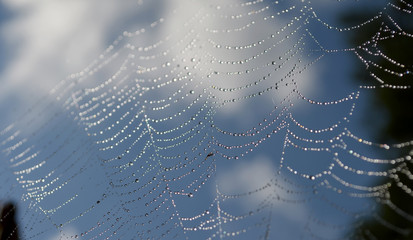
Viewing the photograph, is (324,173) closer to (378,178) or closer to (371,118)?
(378,178)

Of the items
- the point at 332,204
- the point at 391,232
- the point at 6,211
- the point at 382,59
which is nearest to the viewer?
the point at 332,204

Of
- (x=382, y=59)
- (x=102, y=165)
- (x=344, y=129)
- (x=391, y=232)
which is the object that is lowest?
(x=391, y=232)

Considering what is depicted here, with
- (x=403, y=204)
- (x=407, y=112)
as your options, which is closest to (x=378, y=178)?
(x=403, y=204)

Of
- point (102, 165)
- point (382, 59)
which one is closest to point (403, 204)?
point (382, 59)

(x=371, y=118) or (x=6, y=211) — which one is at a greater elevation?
(x=6, y=211)

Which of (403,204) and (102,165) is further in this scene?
(403,204)

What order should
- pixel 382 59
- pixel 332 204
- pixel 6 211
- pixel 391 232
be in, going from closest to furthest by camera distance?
pixel 332 204 < pixel 6 211 < pixel 391 232 < pixel 382 59

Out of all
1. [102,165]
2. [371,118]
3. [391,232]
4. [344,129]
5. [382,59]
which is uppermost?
[102,165]

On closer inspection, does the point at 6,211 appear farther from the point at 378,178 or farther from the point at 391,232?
the point at 378,178

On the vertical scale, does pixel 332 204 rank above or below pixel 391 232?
above
